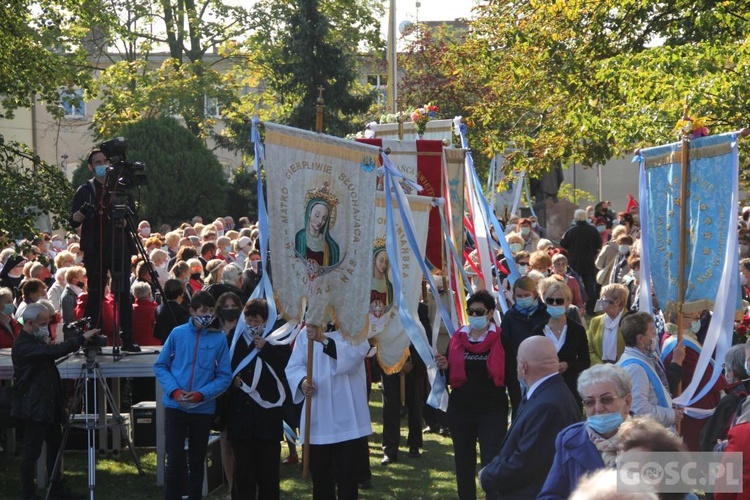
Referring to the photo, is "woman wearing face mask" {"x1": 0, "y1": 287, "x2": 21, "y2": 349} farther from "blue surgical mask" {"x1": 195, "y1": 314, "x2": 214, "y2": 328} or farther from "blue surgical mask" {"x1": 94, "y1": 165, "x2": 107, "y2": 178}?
"blue surgical mask" {"x1": 195, "y1": 314, "x2": 214, "y2": 328}

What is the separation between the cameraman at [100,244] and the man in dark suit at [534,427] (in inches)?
231

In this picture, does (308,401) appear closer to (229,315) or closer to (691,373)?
(229,315)

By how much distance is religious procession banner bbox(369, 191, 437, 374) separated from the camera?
34.9 ft

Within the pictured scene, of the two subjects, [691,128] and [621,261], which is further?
[621,261]

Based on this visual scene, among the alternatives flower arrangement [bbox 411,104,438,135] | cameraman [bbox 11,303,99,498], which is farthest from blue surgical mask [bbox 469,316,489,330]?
flower arrangement [bbox 411,104,438,135]

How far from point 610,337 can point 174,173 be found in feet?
79.0

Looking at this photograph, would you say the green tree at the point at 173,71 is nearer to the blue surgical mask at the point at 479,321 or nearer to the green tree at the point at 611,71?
the green tree at the point at 611,71

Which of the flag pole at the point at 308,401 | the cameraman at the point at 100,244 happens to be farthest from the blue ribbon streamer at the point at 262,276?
the cameraman at the point at 100,244

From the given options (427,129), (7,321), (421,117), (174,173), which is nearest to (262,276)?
(7,321)

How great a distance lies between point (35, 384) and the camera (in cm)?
1037

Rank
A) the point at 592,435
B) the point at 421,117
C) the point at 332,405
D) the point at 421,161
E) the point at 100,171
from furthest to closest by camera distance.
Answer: the point at 421,117 < the point at 421,161 < the point at 100,171 < the point at 332,405 < the point at 592,435

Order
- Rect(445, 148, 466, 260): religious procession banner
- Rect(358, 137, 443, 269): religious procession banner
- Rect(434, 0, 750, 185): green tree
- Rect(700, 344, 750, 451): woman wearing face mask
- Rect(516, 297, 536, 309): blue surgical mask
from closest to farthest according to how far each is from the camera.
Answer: Rect(700, 344, 750, 451): woman wearing face mask < Rect(516, 297, 536, 309): blue surgical mask < Rect(445, 148, 466, 260): religious procession banner < Rect(358, 137, 443, 269): religious procession banner < Rect(434, 0, 750, 185): green tree

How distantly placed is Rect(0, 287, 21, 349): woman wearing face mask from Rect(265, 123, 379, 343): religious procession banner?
405 cm

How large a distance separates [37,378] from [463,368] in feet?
12.5
